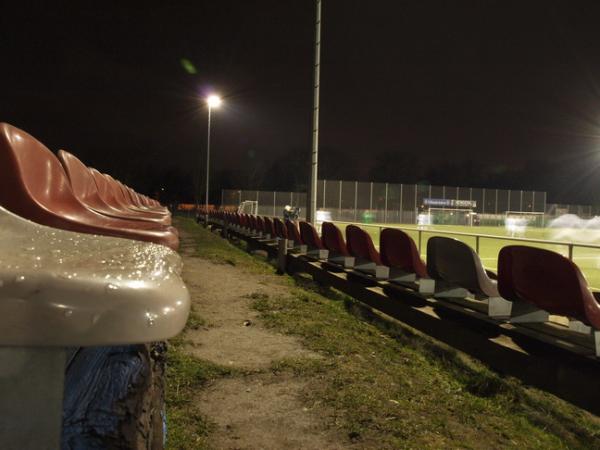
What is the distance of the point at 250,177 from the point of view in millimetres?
71875

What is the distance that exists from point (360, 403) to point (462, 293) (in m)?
2.52

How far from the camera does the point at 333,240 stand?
8.26 meters

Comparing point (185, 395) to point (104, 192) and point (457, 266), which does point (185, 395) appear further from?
point (457, 266)

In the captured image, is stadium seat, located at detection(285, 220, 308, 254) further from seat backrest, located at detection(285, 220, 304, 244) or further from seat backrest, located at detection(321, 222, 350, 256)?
seat backrest, located at detection(321, 222, 350, 256)

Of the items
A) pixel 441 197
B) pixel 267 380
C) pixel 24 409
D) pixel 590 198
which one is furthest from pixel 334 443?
pixel 590 198

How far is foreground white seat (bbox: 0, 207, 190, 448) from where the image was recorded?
45 centimetres

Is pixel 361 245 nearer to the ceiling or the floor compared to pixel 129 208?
nearer to the floor

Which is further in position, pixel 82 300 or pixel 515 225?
pixel 515 225

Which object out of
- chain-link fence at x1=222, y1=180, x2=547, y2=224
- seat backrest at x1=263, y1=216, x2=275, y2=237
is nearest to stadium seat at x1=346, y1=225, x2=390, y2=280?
seat backrest at x1=263, y1=216, x2=275, y2=237

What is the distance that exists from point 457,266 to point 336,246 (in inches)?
124

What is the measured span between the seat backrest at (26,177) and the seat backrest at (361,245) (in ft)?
16.2

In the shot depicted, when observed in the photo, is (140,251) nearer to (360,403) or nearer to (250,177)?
(360,403)

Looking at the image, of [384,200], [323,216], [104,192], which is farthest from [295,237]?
[384,200]

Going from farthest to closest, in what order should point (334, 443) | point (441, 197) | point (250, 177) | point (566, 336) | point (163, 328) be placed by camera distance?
1. point (250, 177)
2. point (441, 197)
3. point (566, 336)
4. point (334, 443)
5. point (163, 328)
